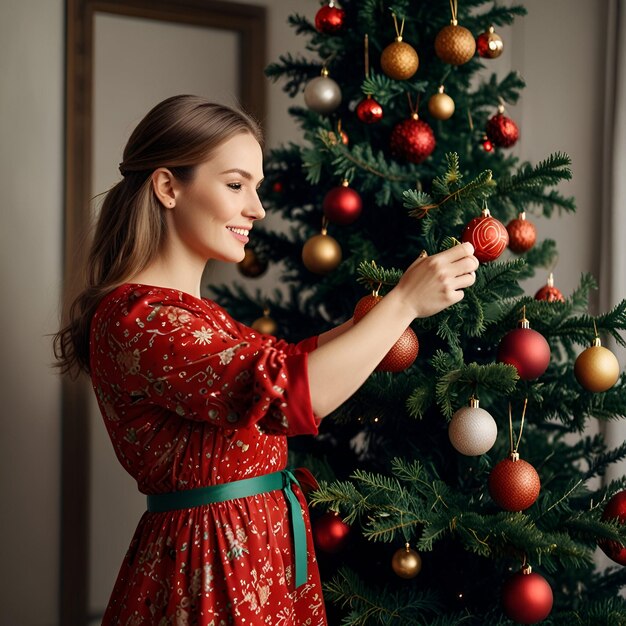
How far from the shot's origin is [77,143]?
202 centimetres

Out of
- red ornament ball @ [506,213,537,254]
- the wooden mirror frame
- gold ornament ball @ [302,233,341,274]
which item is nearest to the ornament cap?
red ornament ball @ [506,213,537,254]

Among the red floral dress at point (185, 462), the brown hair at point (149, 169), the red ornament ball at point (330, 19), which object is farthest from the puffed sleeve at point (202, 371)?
the red ornament ball at point (330, 19)

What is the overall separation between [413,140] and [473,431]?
556mm

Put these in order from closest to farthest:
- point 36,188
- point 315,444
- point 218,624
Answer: point 218,624 < point 315,444 < point 36,188

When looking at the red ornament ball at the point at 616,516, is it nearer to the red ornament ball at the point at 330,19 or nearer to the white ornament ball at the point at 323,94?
the white ornament ball at the point at 323,94

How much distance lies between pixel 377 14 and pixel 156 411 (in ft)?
2.95

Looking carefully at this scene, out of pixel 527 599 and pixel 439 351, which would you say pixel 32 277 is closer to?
pixel 439 351

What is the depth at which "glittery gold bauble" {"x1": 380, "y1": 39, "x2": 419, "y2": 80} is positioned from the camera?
139cm

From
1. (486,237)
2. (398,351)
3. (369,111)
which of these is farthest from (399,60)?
(398,351)

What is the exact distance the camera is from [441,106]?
142 centimetres

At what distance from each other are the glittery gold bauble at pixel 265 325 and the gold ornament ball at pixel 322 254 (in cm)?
21

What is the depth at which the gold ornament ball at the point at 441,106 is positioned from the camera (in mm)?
1420

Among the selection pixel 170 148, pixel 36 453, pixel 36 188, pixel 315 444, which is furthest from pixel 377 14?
pixel 36 453

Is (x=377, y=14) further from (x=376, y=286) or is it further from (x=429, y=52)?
(x=376, y=286)
